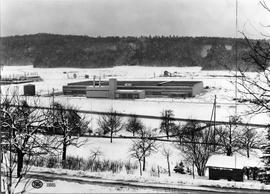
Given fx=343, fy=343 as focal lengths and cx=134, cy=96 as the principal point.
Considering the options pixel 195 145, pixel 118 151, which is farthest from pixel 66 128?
pixel 195 145

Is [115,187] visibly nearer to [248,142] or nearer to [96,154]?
[96,154]

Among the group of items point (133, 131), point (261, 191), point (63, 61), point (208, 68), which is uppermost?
point (63, 61)

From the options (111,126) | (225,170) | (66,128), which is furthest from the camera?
(111,126)

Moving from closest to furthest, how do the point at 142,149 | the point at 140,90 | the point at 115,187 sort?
the point at 115,187, the point at 142,149, the point at 140,90

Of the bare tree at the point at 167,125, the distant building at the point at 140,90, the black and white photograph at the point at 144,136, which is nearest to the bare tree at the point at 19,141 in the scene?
the black and white photograph at the point at 144,136

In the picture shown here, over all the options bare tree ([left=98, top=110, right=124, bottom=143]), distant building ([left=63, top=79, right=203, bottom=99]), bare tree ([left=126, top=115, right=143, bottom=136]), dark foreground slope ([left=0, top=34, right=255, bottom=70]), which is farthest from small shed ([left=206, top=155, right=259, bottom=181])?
dark foreground slope ([left=0, top=34, right=255, bottom=70])

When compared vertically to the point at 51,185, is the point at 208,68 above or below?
above

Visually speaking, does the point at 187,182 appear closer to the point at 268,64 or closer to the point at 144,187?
the point at 144,187

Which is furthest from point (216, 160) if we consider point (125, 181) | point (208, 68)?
point (208, 68)
